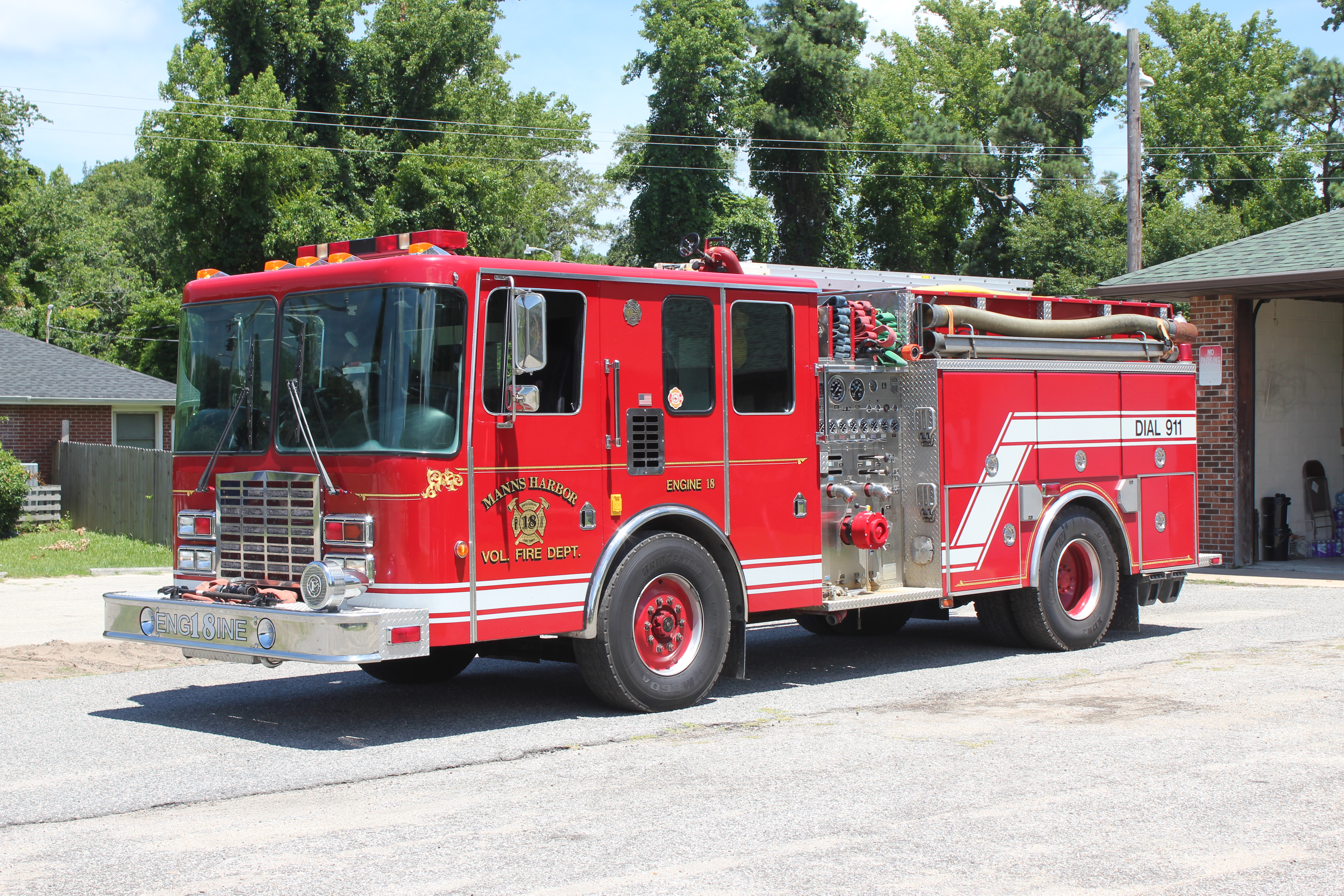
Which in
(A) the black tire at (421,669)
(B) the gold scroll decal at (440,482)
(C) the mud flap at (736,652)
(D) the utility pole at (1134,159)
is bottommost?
(A) the black tire at (421,669)

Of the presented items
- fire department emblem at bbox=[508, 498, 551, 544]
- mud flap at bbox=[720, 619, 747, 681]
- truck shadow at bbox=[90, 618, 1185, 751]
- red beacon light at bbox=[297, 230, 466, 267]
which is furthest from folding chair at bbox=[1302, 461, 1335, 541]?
red beacon light at bbox=[297, 230, 466, 267]

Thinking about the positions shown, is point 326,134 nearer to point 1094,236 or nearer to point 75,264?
point 75,264

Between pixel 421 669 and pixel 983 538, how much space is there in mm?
4229

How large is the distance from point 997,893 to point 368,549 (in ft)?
13.0

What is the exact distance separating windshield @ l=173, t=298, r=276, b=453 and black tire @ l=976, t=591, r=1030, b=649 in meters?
5.80

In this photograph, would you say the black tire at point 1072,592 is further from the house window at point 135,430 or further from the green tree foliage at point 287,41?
the green tree foliage at point 287,41

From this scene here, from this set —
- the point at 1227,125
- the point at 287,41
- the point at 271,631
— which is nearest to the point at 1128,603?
the point at 271,631

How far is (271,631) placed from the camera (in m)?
7.30

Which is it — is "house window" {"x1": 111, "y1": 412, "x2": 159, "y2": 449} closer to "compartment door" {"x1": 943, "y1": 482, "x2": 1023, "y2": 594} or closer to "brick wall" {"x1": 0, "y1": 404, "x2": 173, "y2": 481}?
"brick wall" {"x1": 0, "y1": 404, "x2": 173, "y2": 481}

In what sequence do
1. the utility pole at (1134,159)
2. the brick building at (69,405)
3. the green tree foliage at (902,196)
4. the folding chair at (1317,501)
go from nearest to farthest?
the folding chair at (1317,501)
the utility pole at (1134,159)
the brick building at (69,405)
the green tree foliage at (902,196)

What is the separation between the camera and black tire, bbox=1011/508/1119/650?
10.7 metres

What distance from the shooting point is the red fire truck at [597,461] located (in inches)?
291

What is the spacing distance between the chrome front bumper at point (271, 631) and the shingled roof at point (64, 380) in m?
19.8

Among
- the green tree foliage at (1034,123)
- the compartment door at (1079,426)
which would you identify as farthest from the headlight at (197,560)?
the green tree foliage at (1034,123)
